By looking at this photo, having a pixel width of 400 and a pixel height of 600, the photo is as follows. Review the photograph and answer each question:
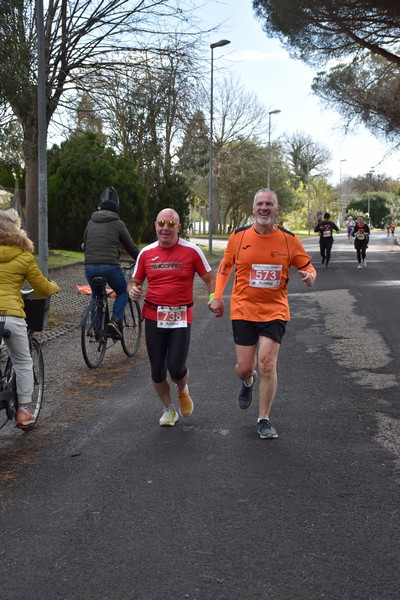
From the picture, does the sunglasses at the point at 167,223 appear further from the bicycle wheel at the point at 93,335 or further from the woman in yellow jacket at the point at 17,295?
the bicycle wheel at the point at 93,335

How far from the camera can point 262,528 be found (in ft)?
12.4

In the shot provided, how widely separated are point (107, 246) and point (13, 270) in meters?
3.20

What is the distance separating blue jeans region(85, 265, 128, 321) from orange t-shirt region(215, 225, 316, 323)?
9.77 feet

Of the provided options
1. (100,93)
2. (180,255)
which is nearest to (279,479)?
(180,255)

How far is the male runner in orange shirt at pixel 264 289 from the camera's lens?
17.8 feet

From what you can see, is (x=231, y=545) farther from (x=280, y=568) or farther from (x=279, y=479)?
(x=279, y=479)

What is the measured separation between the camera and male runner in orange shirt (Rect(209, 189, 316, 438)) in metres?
5.43

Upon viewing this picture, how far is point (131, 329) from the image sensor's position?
9133 mm

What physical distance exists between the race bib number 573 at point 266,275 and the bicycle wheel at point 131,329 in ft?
11.6

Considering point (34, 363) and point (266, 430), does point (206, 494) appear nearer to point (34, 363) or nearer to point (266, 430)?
point (266, 430)

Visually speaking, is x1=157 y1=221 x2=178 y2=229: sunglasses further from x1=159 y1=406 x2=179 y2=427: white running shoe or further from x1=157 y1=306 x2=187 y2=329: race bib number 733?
x1=159 y1=406 x2=179 y2=427: white running shoe

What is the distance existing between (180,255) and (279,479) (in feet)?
6.39

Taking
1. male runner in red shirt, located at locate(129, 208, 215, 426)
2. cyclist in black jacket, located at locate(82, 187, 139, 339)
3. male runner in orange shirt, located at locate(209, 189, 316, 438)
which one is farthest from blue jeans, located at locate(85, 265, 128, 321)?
male runner in orange shirt, located at locate(209, 189, 316, 438)

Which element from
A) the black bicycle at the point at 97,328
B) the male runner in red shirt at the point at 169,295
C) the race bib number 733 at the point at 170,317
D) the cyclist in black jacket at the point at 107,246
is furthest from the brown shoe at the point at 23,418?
the cyclist in black jacket at the point at 107,246
